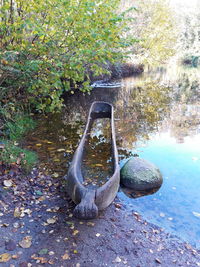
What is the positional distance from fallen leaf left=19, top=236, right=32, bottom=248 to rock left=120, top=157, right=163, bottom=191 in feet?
7.22

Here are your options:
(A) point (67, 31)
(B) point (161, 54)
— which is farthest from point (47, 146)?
(B) point (161, 54)

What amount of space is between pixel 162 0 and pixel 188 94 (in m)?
10.3

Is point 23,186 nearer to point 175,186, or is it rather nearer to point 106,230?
point 106,230

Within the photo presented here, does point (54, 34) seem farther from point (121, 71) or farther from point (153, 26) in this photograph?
point (153, 26)

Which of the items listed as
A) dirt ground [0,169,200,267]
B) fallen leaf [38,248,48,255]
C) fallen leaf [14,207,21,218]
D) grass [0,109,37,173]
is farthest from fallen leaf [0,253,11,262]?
grass [0,109,37,173]

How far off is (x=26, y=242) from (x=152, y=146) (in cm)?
485

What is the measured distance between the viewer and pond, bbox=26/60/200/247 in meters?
4.07

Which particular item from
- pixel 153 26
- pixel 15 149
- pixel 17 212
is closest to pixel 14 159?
pixel 15 149

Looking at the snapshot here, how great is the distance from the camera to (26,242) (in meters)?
2.92

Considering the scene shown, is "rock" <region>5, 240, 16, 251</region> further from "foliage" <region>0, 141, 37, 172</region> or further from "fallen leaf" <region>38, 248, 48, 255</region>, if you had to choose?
"foliage" <region>0, 141, 37, 172</region>

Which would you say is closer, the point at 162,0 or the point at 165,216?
the point at 165,216

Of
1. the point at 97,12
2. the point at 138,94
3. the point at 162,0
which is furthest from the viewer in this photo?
the point at 162,0

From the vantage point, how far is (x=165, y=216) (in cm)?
392

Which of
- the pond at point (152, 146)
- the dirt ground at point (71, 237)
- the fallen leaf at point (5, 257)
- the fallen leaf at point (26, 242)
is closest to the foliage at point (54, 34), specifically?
the pond at point (152, 146)
